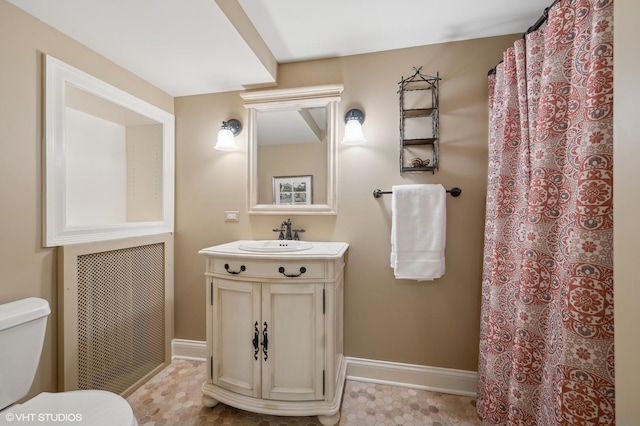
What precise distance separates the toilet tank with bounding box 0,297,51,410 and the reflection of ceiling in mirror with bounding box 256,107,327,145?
1.48 metres

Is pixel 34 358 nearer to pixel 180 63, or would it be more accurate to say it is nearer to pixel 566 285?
pixel 180 63

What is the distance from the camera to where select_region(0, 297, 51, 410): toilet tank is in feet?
3.16

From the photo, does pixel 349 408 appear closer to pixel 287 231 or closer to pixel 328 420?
pixel 328 420

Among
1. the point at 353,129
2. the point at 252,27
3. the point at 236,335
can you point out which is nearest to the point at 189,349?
the point at 236,335

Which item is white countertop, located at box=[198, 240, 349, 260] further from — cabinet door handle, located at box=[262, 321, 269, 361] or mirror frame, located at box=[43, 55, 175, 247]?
mirror frame, located at box=[43, 55, 175, 247]

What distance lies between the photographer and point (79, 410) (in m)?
0.90

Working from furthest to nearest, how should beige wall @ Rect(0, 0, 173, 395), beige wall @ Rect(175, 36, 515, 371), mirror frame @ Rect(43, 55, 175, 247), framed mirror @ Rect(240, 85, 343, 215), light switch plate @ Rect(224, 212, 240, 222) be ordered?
light switch plate @ Rect(224, 212, 240, 222) → framed mirror @ Rect(240, 85, 343, 215) → beige wall @ Rect(175, 36, 515, 371) → mirror frame @ Rect(43, 55, 175, 247) → beige wall @ Rect(0, 0, 173, 395)

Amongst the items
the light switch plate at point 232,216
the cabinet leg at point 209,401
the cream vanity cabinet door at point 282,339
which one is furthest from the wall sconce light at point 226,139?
the cabinet leg at point 209,401

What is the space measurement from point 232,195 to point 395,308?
144cm

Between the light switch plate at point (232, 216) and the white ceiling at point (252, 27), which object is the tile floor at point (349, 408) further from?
the white ceiling at point (252, 27)

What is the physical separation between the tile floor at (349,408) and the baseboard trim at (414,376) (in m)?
0.03

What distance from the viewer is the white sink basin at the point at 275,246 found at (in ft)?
4.67

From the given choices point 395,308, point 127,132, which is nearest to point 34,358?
point 127,132
